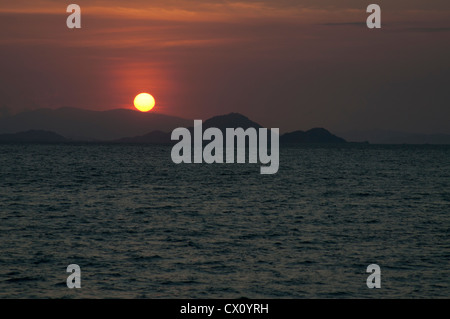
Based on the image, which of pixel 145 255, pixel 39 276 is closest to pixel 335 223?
pixel 145 255

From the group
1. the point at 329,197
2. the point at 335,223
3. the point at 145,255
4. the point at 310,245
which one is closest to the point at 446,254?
the point at 310,245

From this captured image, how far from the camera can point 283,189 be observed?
8069 centimetres

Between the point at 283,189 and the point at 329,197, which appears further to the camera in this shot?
the point at 283,189

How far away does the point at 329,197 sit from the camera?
2734 inches

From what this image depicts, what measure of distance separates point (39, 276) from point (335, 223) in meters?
25.8

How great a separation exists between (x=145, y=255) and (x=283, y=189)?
4988cm

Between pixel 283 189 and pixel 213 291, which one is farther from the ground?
pixel 283 189

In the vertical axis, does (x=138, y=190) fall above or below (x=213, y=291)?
above

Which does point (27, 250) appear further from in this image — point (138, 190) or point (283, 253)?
point (138, 190)
